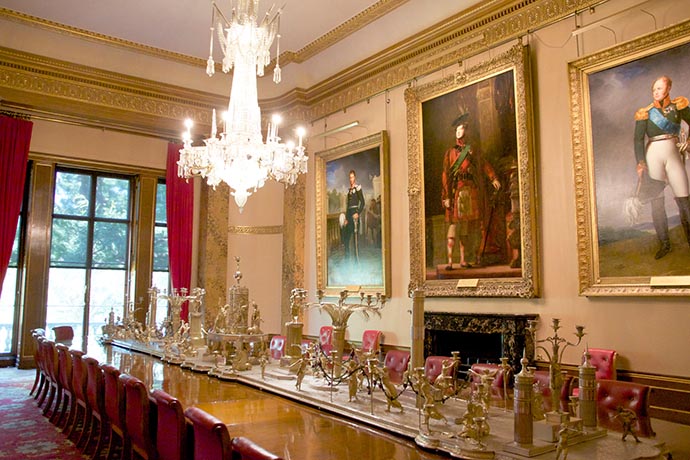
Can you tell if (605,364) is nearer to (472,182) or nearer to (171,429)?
(472,182)

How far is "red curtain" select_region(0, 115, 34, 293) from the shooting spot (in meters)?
8.41

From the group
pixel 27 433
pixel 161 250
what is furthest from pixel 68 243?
pixel 27 433

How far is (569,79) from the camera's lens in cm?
544

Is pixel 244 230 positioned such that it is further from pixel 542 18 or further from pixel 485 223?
pixel 542 18

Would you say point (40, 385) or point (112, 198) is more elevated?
point (112, 198)

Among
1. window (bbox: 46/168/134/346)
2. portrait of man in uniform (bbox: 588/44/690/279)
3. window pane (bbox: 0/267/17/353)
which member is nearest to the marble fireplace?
portrait of man in uniform (bbox: 588/44/690/279)

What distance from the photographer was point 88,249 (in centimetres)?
973

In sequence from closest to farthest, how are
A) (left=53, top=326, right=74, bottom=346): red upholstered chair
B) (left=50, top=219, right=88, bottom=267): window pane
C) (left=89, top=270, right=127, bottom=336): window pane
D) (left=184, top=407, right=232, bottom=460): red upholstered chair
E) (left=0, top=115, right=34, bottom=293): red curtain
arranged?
(left=184, top=407, right=232, bottom=460): red upholstered chair → (left=53, top=326, right=74, bottom=346): red upholstered chair → (left=0, top=115, right=34, bottom=293): red curtain → (left=50, top=219, right=88, bottom=267): window pane → (left=89, top=270, right=127, bottom=336): window pane

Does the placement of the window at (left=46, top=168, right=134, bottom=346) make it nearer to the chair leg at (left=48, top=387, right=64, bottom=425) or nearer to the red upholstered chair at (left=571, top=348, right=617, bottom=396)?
the chair leg at (left=48, top=387, right=64, bottom=425)

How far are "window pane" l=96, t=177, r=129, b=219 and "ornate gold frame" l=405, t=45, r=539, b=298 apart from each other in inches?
224

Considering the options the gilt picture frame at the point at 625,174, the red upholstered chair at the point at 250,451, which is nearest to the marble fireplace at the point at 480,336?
the gilt picture frame at the point at 625,174

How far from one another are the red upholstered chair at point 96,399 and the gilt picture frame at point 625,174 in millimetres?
4184

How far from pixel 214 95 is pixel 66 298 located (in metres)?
4.27

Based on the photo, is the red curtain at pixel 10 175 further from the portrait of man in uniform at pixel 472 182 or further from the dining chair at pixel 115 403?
the portrait of man in uniform at pixel 472 182
